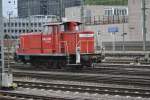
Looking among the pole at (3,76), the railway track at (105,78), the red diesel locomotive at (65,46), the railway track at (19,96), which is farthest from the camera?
the red diesel locomotive at (65,46)

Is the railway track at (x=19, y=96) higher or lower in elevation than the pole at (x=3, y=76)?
lower

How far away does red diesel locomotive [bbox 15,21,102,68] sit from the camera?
27734 millimetres

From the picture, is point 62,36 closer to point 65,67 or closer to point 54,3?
point 65,67

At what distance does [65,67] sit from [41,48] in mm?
2592

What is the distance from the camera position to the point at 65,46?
28.2 m

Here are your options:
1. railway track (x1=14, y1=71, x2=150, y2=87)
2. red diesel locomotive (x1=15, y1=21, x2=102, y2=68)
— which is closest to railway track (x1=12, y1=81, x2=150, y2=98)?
railway track (x1=14, y1=71, x2=150, y2=87)

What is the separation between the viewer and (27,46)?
104 feet

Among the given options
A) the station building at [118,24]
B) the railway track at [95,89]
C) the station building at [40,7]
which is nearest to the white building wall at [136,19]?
the station building at [118,24]

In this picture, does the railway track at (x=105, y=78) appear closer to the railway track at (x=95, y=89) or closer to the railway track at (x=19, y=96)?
the railway track at (x=95, y=89)

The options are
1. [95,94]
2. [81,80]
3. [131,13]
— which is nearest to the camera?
[95,94]

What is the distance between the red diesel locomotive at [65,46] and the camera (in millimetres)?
27734

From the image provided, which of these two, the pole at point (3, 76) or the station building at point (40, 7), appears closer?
the pole at point (3, 76)

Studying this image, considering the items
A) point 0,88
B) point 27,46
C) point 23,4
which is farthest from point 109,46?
point 0,88

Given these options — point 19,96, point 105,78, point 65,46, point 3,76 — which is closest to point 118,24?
point 65,46
